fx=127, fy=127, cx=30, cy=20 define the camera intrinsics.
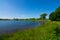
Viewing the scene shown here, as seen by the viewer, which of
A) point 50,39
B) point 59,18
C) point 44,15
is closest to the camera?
point 50,39

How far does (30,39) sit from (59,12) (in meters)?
55.2

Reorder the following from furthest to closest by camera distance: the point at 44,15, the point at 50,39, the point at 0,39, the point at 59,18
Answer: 1. the point at 44,15
2. the point at 59,18
3. the point at 0,39
4. the point at 50,39

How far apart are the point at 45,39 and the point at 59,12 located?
2247 inches

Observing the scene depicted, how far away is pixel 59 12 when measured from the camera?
6625 cm

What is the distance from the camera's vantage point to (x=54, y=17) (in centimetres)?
6750

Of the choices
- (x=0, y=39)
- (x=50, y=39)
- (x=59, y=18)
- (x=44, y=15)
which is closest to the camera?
(x=50, y=39)

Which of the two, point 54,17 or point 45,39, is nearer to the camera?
point 45,39

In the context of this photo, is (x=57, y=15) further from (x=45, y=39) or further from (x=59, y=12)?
(x=45, y=39)

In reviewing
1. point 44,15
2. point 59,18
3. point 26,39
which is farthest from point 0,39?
point 44,15

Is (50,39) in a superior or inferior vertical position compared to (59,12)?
inferior

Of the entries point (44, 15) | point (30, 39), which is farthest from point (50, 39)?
point (44, 15)

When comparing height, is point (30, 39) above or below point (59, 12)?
below

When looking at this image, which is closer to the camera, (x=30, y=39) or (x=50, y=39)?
(x=50, y=39)

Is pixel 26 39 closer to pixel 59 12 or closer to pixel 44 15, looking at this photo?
pixel 59 12
